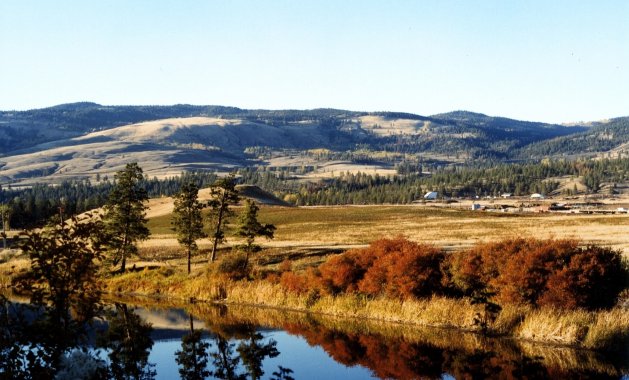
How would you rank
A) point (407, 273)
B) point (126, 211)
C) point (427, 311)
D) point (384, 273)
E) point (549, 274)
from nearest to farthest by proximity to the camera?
point (549, 274) < point (427, 311) < point (407, 273) < point (384, 273) < point (126, 211)

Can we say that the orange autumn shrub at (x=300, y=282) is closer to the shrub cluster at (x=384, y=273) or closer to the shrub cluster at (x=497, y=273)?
the shrub cluster at (x=384, y=273)

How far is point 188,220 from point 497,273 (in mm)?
37255

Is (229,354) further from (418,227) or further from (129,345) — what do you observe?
(418,227)

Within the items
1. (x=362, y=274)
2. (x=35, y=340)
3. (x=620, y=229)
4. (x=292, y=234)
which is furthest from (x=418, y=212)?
(x=35, y=340)

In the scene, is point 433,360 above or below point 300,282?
below

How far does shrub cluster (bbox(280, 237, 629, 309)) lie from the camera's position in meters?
41.2

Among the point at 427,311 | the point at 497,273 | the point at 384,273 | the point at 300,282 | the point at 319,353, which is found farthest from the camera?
the point at 300,282

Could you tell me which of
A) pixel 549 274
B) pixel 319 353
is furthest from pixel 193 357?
pixel 549 274

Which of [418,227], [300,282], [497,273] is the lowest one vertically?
[418,227]

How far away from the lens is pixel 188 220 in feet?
234

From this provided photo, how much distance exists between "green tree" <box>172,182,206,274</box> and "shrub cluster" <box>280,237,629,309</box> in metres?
22.5

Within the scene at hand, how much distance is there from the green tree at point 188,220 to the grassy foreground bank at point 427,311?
17.1 ft

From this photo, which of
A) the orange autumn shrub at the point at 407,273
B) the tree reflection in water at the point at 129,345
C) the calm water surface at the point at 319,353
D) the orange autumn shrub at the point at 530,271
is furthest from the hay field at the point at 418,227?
the tree reflection in water at the point at 129,345

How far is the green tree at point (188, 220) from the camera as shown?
70000 mm
